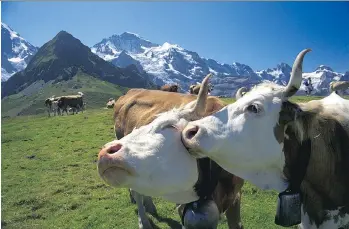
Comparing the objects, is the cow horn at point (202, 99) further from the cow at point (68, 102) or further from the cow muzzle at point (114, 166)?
the cow at point (68, 102)

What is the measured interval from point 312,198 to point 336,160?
1.85 ft

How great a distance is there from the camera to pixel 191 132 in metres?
4.70

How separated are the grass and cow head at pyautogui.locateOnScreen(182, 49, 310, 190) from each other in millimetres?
5238

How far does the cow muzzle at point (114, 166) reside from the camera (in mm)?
4426

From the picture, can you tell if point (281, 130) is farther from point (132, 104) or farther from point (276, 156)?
point (132, 104)

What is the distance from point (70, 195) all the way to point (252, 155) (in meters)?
10.3

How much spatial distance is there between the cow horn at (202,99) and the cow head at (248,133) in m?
0.65

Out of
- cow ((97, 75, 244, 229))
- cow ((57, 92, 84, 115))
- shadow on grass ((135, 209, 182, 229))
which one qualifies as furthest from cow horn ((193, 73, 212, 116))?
cow ((57, 92, 84, 115))

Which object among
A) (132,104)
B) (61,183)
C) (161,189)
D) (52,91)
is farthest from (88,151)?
(52,91)

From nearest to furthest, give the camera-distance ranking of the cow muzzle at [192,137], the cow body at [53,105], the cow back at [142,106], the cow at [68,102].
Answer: the cow muzzle at [192,137] < the cow back at [142,106] < the cow at [68,102] < the cow body at [53,105]

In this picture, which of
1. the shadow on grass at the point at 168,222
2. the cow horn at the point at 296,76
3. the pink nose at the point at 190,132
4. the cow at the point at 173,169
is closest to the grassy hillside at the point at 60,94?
the shadow on grass at the point at 168,222

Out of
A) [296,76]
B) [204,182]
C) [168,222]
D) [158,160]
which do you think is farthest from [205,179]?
[168,222]

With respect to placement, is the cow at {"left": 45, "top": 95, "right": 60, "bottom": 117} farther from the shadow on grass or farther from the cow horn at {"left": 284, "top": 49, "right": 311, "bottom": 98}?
the cow horn at {"left": 284, "top": 49, "right": 311, "bottom": 98}

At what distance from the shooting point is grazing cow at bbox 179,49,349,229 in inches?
181
